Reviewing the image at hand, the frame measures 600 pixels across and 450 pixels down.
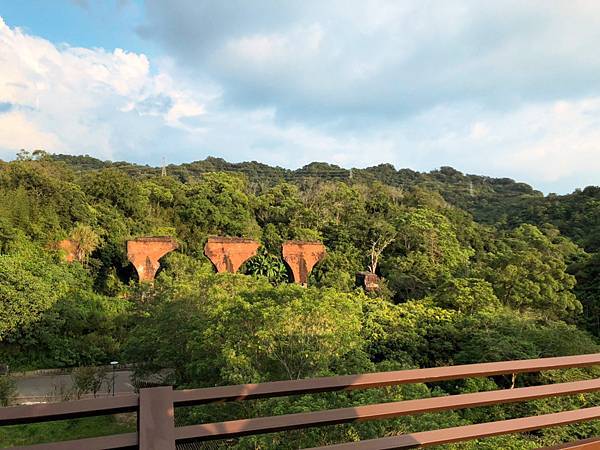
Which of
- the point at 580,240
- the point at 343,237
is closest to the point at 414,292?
the point at 343,237

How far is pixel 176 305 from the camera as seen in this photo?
39.4 ft

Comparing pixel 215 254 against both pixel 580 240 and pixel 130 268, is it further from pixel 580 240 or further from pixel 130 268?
pixel 580 240

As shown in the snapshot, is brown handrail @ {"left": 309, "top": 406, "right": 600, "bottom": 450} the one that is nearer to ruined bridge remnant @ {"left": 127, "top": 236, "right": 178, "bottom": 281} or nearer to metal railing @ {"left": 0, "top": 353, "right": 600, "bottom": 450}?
metal railing @ {"left": 0, "top": 353, "right": 600, "bottom": 450}

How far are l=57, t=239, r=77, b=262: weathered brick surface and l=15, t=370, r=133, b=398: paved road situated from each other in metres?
8.45

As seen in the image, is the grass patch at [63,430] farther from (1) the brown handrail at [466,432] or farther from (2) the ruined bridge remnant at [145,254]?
(1) the brown handrail at [466,432]

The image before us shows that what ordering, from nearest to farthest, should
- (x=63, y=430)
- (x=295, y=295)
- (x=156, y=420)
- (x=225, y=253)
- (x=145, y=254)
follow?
(x=156, y=420), (x=295, y=295), (x=63, y=430), (x=225, y=253), (x=145, y=254)

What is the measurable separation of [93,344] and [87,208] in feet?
34.1

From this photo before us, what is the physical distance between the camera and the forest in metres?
8.48

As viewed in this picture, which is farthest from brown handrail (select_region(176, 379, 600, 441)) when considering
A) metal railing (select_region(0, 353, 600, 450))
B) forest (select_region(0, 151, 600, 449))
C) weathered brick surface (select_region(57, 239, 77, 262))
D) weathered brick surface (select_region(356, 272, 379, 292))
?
weathered brick surface (select_region(57, 239, 77, 262))

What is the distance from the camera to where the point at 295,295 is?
9.93m

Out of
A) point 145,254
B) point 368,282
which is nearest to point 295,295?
point 145,254

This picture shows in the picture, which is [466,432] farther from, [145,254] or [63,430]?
[145,254]

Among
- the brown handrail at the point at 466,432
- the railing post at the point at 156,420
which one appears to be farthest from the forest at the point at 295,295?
the railing post at the point at 156,420

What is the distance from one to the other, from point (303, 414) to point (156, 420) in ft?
1.48
